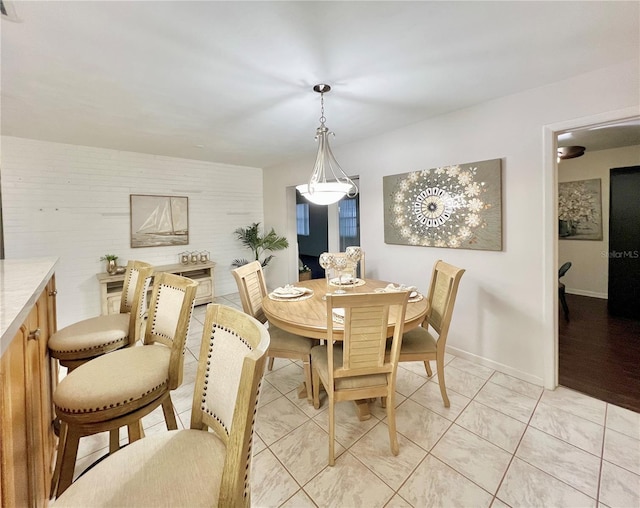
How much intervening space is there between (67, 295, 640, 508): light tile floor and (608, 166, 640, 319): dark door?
2708mm

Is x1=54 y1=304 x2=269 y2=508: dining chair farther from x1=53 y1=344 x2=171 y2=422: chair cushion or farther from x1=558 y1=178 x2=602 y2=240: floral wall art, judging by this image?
x1=558 y1=178 x2=602 y2=240: floral wall art

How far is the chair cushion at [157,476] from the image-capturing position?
77 centimetres

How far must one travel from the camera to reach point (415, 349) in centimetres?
200

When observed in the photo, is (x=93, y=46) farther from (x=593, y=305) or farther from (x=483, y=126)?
(x=593, y=305)

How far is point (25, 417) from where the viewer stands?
1.03 meters

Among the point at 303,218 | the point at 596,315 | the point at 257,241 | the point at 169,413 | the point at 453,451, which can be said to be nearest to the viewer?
the point at 169,413

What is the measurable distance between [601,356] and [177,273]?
205 inches

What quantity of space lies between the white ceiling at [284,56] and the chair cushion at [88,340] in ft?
5.61

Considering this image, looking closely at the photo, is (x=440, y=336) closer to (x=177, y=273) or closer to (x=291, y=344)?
(x=291, y=344)

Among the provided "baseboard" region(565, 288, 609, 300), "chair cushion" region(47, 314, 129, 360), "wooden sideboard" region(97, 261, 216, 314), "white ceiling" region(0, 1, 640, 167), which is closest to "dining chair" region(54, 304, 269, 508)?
"chair cushion" region(47, 314, 129, 360)

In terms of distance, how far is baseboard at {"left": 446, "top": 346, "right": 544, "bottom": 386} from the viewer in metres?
2.38

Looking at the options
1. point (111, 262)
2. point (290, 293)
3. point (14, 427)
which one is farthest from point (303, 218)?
point (14, 427)

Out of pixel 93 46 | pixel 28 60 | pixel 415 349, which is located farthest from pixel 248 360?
pixel 28 60

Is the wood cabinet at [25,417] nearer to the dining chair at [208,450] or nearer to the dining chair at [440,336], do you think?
the dining chair at [208,450]
